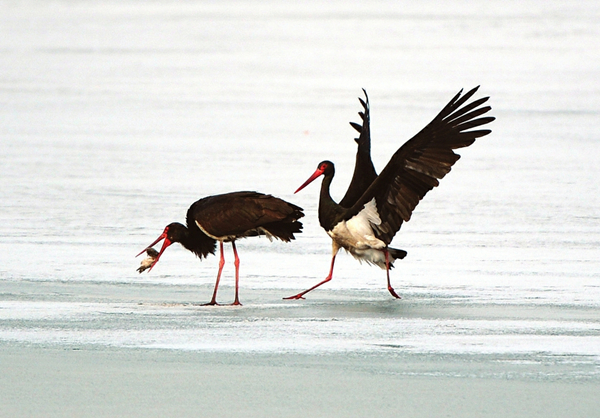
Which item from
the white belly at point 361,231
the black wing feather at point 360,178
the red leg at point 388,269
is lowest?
the red leg at point 388,269

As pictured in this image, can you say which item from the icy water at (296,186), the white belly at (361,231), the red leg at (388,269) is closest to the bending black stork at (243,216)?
the white belly at (361,231)

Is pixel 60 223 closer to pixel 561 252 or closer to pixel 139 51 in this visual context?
pixel 561 252

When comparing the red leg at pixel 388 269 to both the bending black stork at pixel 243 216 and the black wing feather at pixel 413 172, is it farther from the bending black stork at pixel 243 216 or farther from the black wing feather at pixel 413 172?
the bending black stork at pixel 243 216

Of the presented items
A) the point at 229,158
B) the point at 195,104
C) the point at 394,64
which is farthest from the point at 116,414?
the point at 394,64

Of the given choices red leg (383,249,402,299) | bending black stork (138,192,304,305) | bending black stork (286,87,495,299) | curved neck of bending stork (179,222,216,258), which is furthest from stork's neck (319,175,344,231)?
curved neck of bending stork (179,222,216,258)

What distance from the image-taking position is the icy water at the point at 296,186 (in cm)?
722

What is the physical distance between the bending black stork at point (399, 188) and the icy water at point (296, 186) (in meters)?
0.38

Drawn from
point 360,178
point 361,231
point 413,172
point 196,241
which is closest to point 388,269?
point 361,231

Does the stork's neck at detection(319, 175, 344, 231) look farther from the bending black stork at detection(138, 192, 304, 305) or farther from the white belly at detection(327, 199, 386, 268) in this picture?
the bending black stork at detection(138, 192, 304, 305)

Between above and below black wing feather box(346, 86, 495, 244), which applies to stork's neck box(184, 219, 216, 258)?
below

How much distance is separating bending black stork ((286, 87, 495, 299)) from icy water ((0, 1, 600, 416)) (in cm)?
38

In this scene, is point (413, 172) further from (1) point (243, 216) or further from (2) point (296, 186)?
(2) point (296, 186)

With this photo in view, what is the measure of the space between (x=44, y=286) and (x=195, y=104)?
1267 centimetres

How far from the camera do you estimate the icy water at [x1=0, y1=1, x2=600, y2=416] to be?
7223 millimetres
